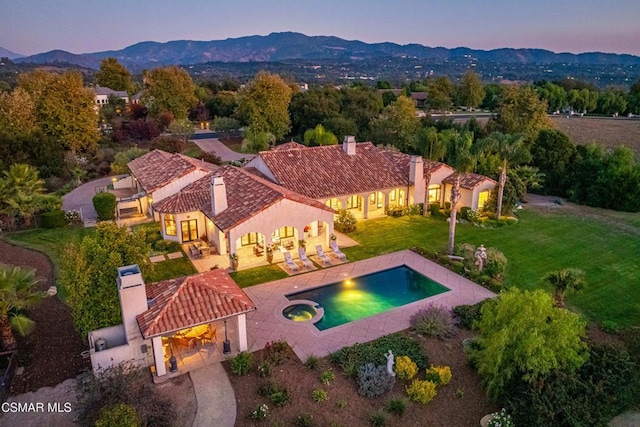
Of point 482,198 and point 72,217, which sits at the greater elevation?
point 482,198

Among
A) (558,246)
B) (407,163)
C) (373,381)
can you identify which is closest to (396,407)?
(373,381)

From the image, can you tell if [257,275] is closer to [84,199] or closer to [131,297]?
[131,297]

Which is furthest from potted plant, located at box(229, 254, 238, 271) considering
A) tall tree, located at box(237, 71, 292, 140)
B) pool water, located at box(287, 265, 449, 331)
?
tall tree, located at box(237, 71, 292, 140)

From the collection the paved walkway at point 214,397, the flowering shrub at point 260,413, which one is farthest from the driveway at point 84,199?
the flowering shrub at point 260,413

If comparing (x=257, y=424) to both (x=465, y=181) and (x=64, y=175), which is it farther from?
(x=64, y=175)

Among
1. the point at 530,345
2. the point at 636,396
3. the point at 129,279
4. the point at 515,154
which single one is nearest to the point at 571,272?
the point at 636,396

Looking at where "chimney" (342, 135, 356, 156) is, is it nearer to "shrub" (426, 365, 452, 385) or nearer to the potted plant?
the potted plant
